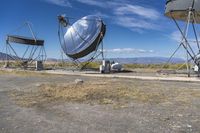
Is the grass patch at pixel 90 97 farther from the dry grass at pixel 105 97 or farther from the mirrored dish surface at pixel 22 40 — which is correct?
the mirrored dish surface at pixel 22 40

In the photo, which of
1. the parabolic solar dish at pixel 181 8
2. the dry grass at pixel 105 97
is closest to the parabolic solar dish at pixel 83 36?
the parabolic solar dish at pixel 181 8

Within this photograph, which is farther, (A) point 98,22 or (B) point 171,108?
(A) point 98,22

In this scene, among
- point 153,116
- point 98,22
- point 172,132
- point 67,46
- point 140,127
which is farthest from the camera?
point 67,46

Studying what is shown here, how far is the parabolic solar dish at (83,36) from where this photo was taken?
43.5 metres

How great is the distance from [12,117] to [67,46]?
3548 centimetres

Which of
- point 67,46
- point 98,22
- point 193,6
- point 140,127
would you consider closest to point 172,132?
point 140,127

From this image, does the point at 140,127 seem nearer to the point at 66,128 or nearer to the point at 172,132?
the point at 172,132

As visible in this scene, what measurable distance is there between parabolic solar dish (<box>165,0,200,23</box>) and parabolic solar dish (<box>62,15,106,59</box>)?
38.8 feet

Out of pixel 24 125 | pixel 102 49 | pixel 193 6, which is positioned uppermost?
pixel 193 6

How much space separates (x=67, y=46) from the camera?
47969 millimetres

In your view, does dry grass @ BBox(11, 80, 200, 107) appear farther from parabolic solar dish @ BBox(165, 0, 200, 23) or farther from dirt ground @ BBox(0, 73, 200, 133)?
parabolic solar dish @ BBox(165, 0, 200, 23)

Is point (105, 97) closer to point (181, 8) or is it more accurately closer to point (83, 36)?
point (181, 8)

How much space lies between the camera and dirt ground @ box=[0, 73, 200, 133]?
35.7 feet

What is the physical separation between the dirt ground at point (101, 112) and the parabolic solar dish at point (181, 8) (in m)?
13.6
